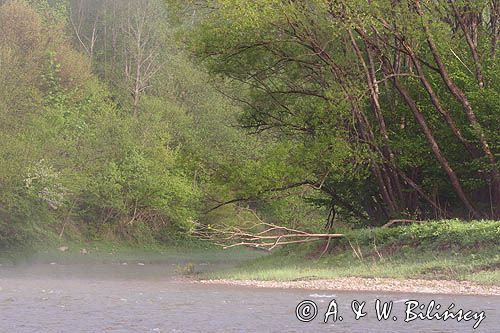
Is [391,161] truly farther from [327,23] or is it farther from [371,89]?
[327,23]

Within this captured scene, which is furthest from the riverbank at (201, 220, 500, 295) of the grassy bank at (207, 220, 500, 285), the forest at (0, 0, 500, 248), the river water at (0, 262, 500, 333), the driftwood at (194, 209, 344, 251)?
the forest at (0, 0, 500, 248)

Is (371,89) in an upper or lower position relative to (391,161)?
upper

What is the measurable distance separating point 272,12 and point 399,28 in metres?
4.41

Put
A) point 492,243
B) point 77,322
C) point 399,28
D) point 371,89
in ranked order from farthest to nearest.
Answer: point 371,89, point 399,28, point 492,243, point 77,322

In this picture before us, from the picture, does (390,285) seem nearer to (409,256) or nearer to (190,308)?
(409,256)

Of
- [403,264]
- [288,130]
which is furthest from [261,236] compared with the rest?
[288,130]

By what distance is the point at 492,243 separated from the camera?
88.8 ft

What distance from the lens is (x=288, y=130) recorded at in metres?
38.7

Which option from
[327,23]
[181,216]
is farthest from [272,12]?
[181,216]

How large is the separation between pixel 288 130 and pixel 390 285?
14.5 meters

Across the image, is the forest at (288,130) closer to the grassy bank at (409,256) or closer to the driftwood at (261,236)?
the driftwood at (261,236)

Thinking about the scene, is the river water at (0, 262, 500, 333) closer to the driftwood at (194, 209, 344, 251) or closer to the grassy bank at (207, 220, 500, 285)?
the driftwood at (194, 209, 344, 251)

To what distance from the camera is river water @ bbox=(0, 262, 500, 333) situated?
1714cm

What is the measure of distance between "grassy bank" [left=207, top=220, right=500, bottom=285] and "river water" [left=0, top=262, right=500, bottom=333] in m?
3.33
